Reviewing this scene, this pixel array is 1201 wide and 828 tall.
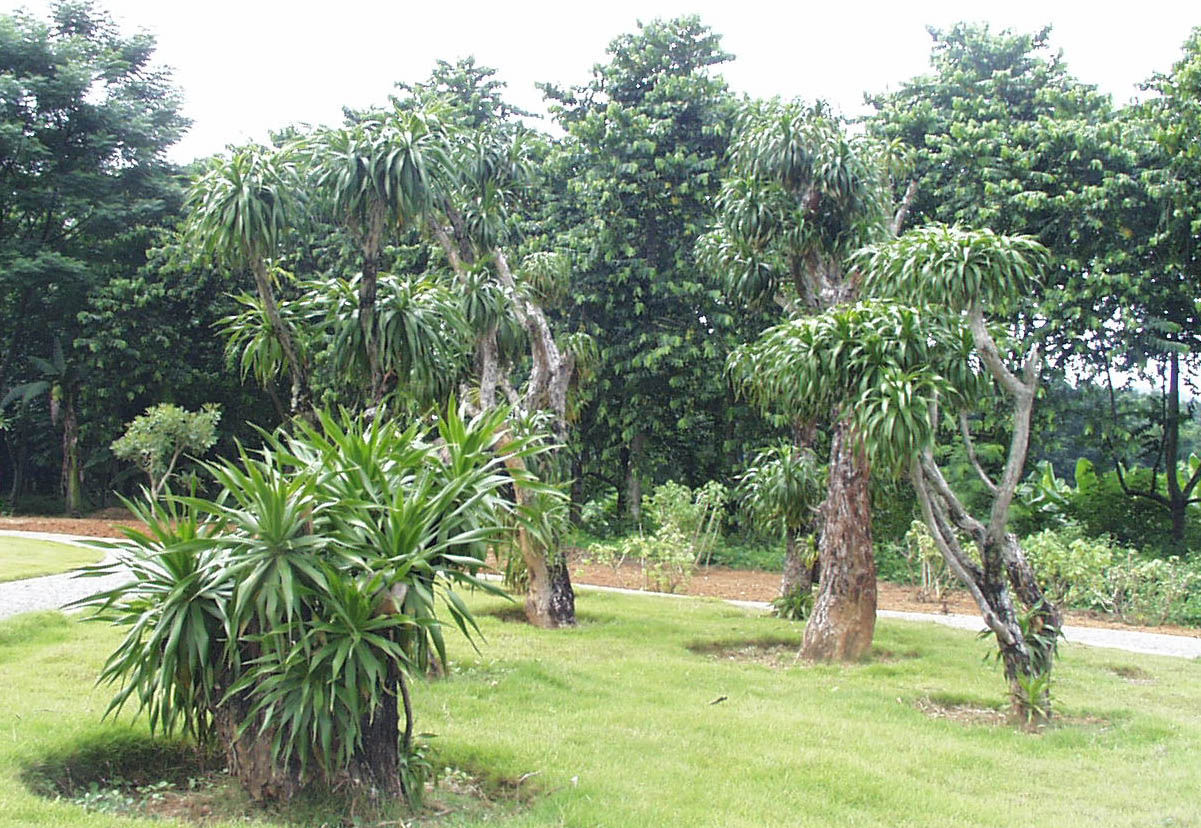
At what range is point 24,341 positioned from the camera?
2414 centimetres

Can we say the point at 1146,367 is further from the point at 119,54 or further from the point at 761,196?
the point at 119,54

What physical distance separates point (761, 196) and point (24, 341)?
69.7 ft

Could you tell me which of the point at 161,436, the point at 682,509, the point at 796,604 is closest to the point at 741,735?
the point at 796,604

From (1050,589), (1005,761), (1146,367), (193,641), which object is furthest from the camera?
(1146,367)

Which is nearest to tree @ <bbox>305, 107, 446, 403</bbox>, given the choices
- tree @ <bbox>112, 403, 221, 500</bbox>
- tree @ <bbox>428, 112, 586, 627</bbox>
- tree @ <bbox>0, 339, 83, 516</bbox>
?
tree @ <bbox>428, 112, 586, 627</bbox>

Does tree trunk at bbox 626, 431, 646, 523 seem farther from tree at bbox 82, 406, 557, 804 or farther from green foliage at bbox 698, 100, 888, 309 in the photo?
tree at bbox 82, 406, 557, 804

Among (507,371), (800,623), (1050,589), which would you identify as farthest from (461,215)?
(1050,589)

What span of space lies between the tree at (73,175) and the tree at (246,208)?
15965 millimetres

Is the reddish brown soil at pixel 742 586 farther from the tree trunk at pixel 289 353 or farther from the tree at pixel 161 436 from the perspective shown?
the tree trunk at pixel 289 353

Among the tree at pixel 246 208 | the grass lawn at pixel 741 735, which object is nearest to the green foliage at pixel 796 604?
the grass lawn at pixel 741 735

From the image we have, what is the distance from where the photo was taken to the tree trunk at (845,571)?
8.96 m

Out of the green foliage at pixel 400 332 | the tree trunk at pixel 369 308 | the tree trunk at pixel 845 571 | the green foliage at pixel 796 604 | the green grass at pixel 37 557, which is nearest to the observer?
the tree trunk at pixel 369 308

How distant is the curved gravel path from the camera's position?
9.78 meters

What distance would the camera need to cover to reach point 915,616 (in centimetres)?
1266
